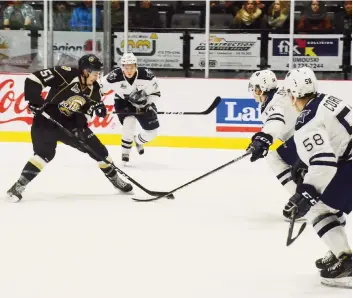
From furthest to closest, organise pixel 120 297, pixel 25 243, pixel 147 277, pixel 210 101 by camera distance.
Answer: pixel 210 101 → pixel 25 243 → pixel 147 277 → pixel 120 297

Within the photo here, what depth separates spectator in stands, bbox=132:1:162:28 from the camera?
8461mm

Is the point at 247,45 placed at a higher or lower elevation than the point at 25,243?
higher

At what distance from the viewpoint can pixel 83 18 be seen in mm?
8508

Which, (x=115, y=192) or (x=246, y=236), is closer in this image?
(x=246, y=236)

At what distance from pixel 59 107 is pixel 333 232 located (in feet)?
8.13

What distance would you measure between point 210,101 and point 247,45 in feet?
2.71

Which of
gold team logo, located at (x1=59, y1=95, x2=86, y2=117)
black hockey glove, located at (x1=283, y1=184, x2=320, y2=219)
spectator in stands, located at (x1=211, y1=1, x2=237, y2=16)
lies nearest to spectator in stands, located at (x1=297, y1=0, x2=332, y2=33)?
spectator in stands, located at (x1=211, y1=1, x2=237, y2=16)

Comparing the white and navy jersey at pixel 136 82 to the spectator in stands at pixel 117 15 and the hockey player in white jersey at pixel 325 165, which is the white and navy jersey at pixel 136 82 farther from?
the hockey player in white jersey at pixel 325 165

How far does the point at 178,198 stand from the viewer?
17.8 feet

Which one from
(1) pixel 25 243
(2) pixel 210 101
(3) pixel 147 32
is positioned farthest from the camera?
(3) pixel 147 32

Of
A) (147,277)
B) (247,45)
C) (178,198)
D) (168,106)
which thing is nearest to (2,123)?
(168,106)

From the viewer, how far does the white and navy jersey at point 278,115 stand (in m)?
4.44

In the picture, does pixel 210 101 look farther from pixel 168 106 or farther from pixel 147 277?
pixel 147 277

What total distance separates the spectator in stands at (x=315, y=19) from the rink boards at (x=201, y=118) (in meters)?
0.67
